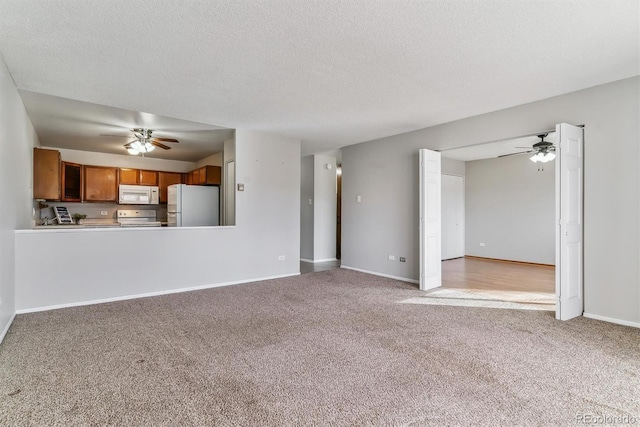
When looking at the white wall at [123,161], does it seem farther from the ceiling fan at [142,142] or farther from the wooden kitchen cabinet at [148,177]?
the ceiling fan at [142,142]

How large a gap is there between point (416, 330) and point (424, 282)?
178 centimetres

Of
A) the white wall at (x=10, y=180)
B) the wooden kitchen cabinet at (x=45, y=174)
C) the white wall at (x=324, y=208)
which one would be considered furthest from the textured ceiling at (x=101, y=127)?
the white wall at (x=324, y=208)

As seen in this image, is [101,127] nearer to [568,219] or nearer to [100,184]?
[100,184]

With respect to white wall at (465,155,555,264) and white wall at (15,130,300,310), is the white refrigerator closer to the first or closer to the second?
white wall at (15,130,300,310)

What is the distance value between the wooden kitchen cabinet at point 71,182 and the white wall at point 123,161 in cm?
29

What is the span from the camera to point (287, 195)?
5930 mm

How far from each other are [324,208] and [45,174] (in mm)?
5248

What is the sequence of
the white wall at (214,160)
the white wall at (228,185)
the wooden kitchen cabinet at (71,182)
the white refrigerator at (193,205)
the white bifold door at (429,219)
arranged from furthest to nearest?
the white wall at (214,160) < the wooden kitchen cabinet at (71,182) < the white refrigerator at (193,205) < the white wall at (228,185) < the white bifold door at (429,219)

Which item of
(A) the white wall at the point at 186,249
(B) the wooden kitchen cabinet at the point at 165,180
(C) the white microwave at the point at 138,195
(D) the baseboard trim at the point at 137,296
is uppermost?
(B) the wooden kitchen cabinet at the point at 165,180

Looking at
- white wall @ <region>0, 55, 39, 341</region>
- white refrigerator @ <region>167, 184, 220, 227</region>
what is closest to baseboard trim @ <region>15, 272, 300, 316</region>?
white wall @ <region>0, 55, 39, 341</region>

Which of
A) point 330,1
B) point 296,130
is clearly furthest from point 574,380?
point 296,130

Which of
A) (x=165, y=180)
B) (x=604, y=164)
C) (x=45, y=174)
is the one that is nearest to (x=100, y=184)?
(x=165, y=180)

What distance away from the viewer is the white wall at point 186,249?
384cm

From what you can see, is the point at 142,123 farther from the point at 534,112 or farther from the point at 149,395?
the point at 534,112
